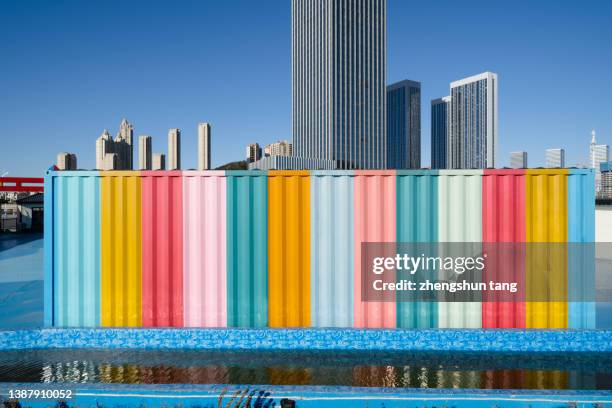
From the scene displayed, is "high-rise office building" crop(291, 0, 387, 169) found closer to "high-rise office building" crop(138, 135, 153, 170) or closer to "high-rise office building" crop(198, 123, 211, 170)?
"high-rise office building" crop(198, 123, 211, 170)

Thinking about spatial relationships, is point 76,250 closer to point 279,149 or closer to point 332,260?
point 332,260

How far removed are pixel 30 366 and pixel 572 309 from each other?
9.57 m

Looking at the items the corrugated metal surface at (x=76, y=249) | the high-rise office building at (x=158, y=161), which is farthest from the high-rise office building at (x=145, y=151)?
the corrugated metal surface at (x=76, y=249)

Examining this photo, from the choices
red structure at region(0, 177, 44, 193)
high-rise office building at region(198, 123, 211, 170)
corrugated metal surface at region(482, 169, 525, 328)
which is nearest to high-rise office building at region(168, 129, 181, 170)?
high-rise office building at region(198, 123, 211, 170)

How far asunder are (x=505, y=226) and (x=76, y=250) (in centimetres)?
797

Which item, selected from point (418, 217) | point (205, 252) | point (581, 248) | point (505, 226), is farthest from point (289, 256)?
point (581, 248)

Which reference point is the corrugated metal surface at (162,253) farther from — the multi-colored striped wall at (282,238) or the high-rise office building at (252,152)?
the high-rise office building at (252,152)

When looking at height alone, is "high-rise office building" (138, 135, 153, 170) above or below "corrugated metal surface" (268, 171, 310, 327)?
A: above

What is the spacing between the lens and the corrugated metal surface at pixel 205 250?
25.2ft

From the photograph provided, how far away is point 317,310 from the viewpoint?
25.0 ft

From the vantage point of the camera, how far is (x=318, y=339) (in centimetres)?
747

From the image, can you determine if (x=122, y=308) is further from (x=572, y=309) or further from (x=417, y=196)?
(x=572, y=309)

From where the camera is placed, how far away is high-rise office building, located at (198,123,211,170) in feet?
482

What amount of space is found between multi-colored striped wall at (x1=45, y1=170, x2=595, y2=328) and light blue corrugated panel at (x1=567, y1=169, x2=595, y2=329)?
0.07 ft
